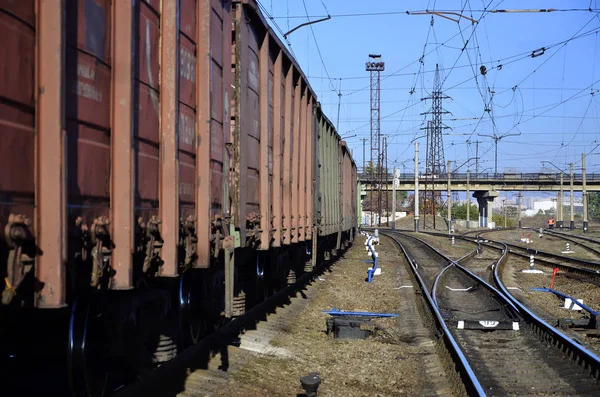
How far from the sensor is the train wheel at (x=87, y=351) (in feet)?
15.5

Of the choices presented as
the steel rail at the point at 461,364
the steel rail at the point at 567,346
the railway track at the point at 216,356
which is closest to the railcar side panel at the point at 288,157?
the railway track at the point at 216,356

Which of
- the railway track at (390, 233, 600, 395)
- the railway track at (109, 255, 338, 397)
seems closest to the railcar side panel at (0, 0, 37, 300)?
the railway track at (109, 255, 338, 397)

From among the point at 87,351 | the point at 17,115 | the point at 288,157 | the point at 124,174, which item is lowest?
the point at 87,351

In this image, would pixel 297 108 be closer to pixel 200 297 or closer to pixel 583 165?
pixel 200 297

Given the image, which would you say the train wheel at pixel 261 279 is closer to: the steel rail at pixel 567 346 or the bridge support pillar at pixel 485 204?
the steel rail at pixel 567 346

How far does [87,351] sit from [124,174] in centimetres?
150

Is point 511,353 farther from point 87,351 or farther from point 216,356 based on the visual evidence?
point 87,351

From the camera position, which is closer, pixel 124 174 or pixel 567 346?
pixel 124 174

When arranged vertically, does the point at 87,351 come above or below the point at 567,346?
above

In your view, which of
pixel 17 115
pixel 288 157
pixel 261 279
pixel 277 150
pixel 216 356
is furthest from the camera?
pixel 288 157

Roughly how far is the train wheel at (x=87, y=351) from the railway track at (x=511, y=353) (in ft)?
12.7

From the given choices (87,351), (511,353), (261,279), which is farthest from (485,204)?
(87,351)

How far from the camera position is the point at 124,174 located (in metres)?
4.57

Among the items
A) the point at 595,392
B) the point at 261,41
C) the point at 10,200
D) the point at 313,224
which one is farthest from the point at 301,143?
the point at 10,200
